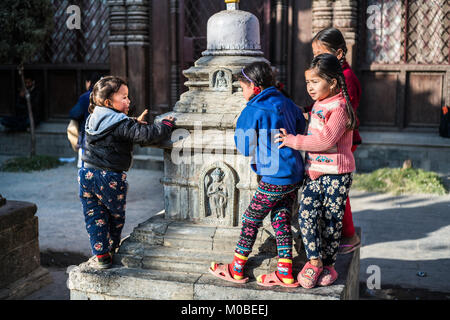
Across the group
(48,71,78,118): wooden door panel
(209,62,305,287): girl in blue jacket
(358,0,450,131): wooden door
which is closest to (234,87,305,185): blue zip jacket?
(209,62,305,287): girl in blue jacket

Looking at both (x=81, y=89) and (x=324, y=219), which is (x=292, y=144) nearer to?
(x=324, y=219)

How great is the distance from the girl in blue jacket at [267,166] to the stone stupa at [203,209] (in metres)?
0.14

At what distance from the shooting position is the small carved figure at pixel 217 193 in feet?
11.5

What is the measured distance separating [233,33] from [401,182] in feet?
17.0

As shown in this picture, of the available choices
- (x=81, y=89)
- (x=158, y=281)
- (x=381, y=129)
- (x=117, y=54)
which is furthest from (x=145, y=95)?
(x=158, y=281)

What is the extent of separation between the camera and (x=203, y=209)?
11.7ft

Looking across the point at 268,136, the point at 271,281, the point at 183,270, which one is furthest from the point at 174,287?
the point at 268,136

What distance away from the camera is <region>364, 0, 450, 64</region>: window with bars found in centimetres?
872

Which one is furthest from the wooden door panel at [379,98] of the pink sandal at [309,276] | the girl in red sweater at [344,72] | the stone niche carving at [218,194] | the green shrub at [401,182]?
the pink sandal at [309,276]

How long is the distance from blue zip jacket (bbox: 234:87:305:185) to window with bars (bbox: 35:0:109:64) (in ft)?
26.1

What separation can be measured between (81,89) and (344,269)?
28.2 ft

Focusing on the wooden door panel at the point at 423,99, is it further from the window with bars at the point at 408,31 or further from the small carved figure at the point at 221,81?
the small carved figure at the point at 221,81

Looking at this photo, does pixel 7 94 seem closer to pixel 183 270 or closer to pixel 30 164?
pixel 30 164

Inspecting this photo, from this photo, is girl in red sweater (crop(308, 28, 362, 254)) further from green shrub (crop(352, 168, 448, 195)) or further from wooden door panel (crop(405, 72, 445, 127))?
wooden door panel (crop(405, 72, 445, 127))
